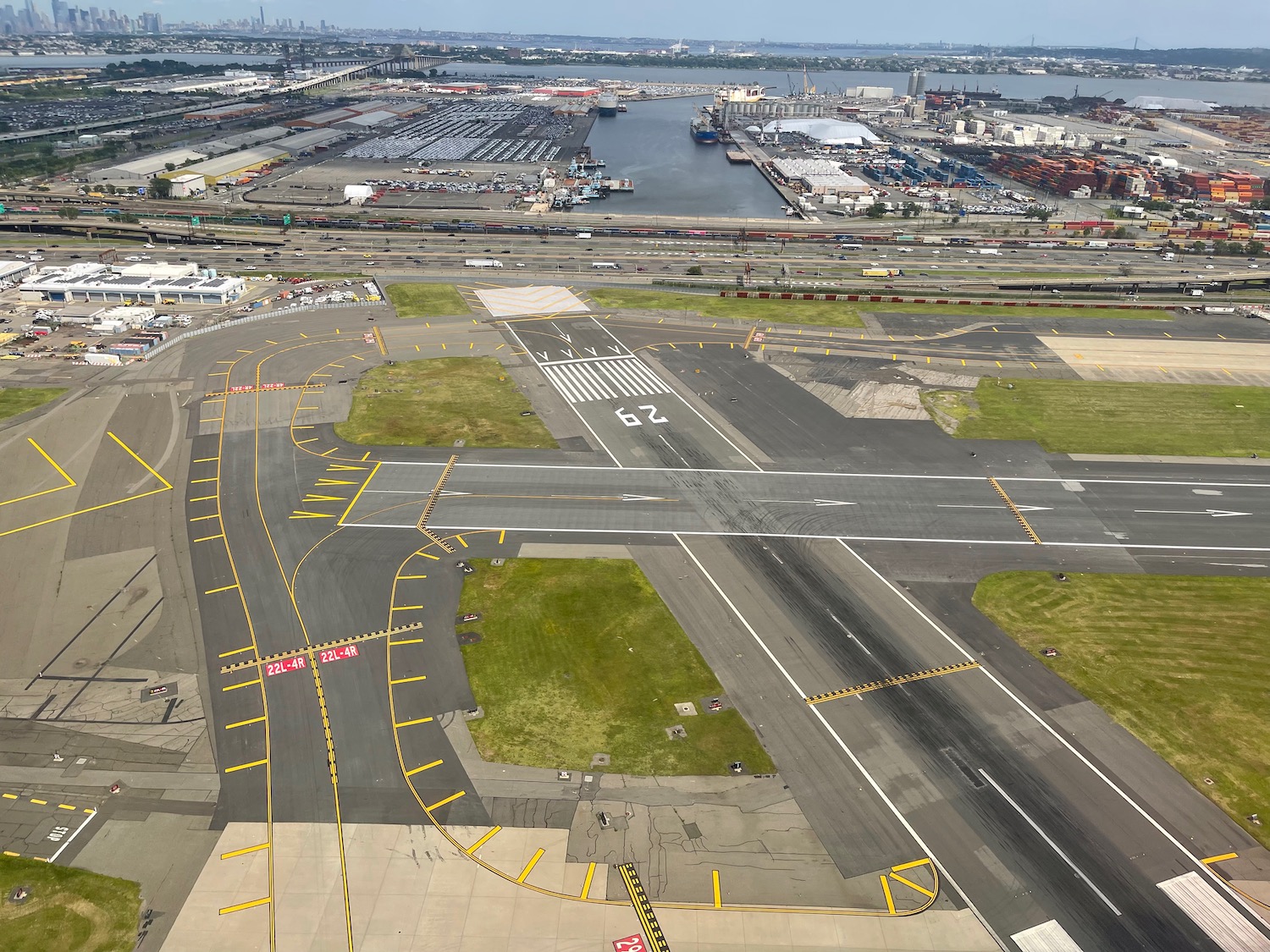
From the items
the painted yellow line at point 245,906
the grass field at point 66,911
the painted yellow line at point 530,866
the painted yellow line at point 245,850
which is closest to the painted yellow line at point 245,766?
the painted yellow line at point 245,850

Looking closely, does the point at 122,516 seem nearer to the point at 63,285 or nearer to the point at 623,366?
the point at 623,366

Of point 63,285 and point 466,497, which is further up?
point 63,285

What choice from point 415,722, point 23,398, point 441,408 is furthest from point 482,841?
point 23,398

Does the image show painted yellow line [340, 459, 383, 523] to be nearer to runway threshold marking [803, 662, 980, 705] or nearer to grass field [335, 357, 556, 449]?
grass field [335, 357, 556, 449]

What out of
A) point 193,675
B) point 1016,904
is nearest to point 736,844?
point 1016,904

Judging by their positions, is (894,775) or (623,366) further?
(623,366)

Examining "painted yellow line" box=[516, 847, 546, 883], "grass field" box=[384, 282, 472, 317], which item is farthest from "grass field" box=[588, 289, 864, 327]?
"painted yellow line" box=[516, 847, 546, 883]

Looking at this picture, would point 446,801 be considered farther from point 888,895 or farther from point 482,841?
point 888,895
